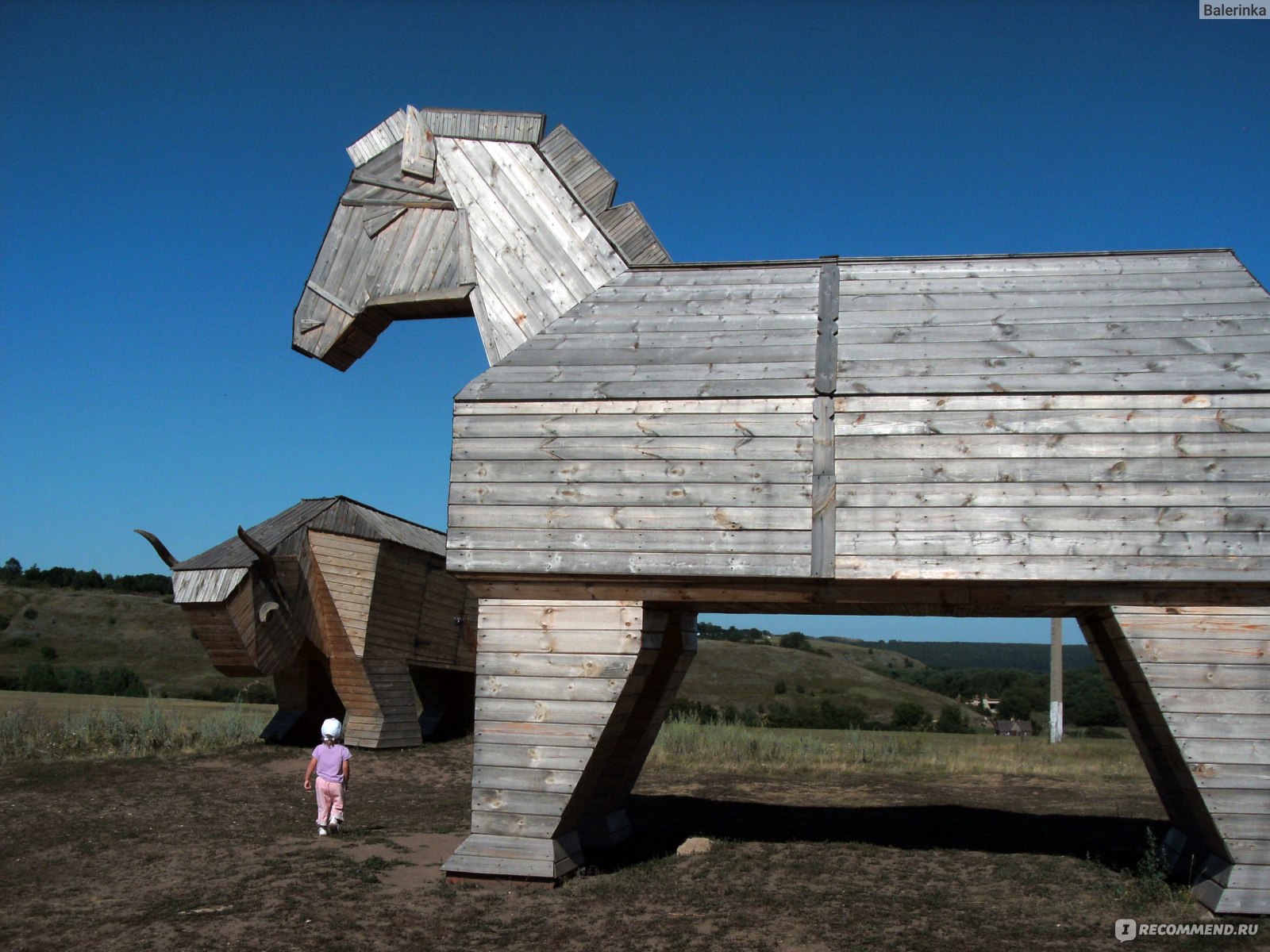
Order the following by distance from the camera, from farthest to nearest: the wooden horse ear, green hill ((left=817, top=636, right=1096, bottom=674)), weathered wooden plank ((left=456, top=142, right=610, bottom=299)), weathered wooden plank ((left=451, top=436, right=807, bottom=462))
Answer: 1. green hill ((left=817, top=636, right=1096, bottom=674))
2. the wooden horse ear
3. weathered wooden plank ((left=456, top=142, right=610, bottom=299))
4. weathered wooden plank ((left=451, top=436, right=807, bottom=462))

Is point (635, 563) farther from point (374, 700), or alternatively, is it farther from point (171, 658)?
point (171, 658)

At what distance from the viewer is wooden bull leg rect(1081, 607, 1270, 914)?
303 inches

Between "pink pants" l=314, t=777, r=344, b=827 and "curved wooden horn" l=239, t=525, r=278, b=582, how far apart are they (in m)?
5.11

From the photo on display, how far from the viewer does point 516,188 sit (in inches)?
401

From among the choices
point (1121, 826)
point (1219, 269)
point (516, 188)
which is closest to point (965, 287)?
point (1219, 269)

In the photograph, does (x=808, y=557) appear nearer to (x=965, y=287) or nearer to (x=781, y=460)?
(x=781, y=460)

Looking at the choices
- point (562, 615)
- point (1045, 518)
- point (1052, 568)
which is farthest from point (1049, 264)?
point (562, 615)

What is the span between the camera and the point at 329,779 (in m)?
10.9

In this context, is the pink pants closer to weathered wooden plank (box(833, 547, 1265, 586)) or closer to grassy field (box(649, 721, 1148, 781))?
weathered wooden plank (box(833, 547, 1265, 586))

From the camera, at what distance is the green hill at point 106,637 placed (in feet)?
142

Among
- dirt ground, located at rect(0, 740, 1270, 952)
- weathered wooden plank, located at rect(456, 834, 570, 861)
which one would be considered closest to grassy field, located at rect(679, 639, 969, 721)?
dirt ground, located at rect(0, 740, 1270, 952)

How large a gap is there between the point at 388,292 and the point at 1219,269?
7589 mm

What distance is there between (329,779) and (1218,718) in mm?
8088

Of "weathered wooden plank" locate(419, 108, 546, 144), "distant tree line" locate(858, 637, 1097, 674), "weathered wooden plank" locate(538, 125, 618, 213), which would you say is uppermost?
"weathered wooden plank" locate(419, 108, 546, 144)
